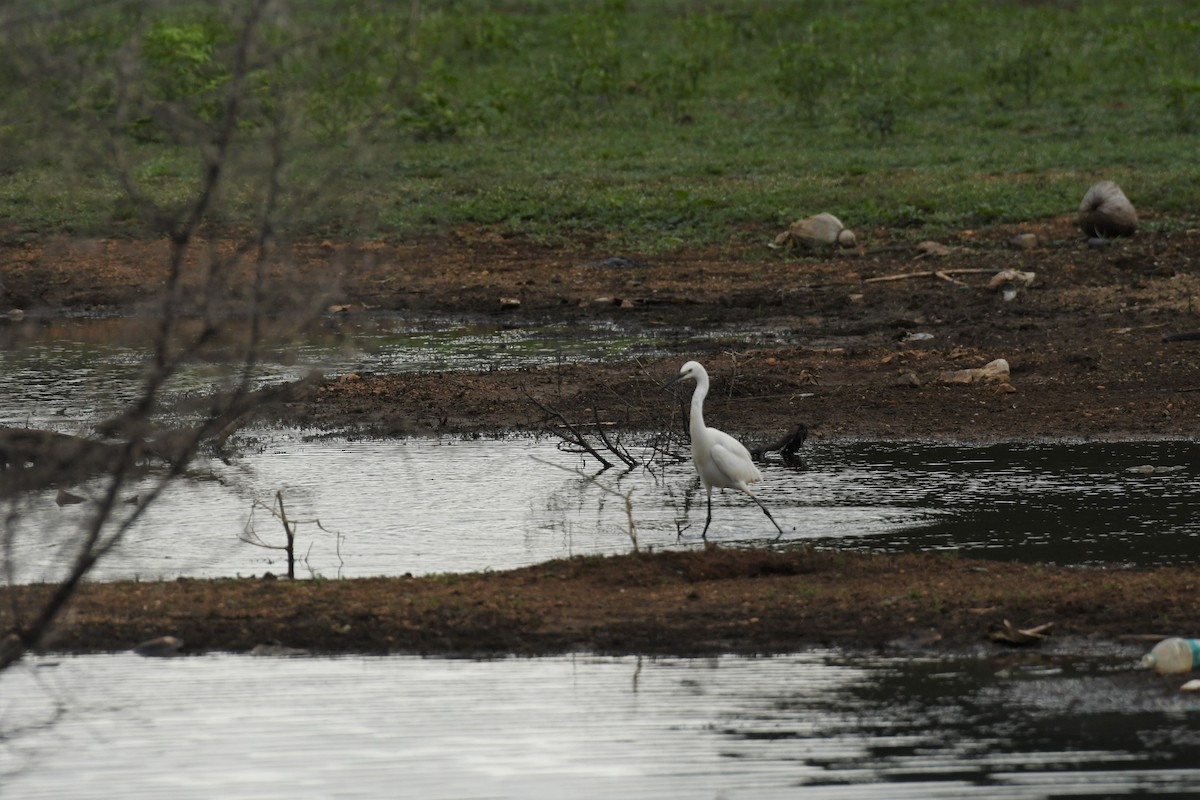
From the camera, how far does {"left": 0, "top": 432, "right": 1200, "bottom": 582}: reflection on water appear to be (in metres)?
9.58

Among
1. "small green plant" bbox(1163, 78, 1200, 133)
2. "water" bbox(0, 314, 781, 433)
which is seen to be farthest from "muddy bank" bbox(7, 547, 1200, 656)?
"small green plant" bbox(1163, 78, 1200, 133)

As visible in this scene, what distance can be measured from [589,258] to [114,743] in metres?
13.6

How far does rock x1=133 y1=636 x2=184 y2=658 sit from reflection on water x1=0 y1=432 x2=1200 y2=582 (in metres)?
1.17

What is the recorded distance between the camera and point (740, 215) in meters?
21.0

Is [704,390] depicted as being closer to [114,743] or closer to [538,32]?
[114,743]

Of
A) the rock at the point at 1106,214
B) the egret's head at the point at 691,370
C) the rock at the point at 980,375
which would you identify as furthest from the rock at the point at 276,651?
the rock at the point at 1106,214

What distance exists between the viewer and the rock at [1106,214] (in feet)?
61.7

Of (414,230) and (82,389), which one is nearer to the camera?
(82,389)

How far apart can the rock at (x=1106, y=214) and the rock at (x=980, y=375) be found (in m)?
5.43

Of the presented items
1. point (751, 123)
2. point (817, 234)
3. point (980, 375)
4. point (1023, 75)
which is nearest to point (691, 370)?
point (980, 375)

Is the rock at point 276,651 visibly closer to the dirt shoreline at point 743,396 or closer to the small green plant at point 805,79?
the dirt shoreline at point 743,396

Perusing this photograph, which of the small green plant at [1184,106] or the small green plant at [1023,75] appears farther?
the small green plant at [1023,75]

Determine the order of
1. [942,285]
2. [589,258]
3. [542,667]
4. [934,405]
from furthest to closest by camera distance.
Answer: [589,258]
[942,285]
[934,405]
[542,667]

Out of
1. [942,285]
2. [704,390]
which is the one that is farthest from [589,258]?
[704,390]
